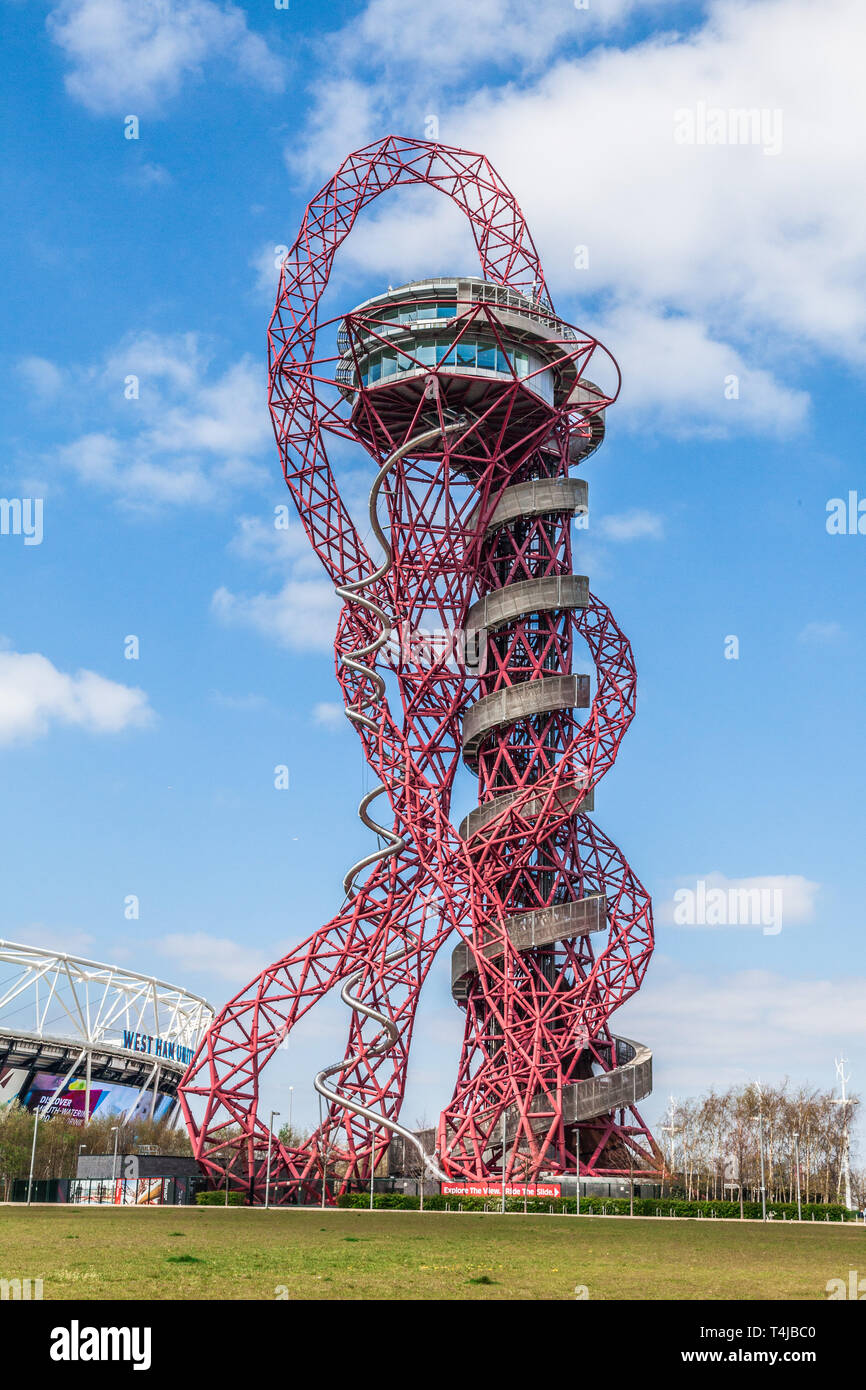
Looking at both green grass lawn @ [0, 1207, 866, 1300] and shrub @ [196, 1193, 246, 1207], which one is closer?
green grass lawn @ [0, 1207, 866, 1300]

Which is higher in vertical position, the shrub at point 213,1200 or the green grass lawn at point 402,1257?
the green grass lawn at point 402,1257

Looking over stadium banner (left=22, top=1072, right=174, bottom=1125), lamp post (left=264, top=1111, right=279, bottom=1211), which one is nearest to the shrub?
lamp post (left=264, top=1111, right=279, bottom=1211)

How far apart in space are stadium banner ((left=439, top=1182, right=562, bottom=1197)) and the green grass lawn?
1084 centimetres

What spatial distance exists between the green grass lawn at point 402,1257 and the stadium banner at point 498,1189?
35.6ft

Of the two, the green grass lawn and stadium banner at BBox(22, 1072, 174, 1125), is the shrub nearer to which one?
the green grass lawn

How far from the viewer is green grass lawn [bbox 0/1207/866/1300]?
59.4 feet

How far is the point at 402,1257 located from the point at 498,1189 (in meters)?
30.5

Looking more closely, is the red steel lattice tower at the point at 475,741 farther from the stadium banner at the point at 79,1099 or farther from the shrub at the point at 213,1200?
the stadium banner at the point at 79,1099

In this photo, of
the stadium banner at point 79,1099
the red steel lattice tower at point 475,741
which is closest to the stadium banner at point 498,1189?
the red steel lattice tower at point 475,741

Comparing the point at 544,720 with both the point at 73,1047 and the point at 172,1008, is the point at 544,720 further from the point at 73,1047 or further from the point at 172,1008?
the point at 172,1008

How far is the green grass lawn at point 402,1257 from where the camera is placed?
1811cm

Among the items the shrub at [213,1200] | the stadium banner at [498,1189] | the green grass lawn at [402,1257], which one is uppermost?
the green grass lawn at [402,1257]

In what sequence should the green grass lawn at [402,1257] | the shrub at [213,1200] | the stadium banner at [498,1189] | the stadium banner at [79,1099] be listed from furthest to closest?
the stadium banner at [79,1099] < the shrub at [213,1200] < the stadium banner at [498,1189] < the green grass lawn at [402,1257]
